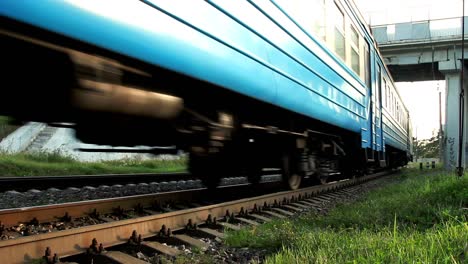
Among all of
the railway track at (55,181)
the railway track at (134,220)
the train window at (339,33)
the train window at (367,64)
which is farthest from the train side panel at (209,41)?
the train window at (367,64)

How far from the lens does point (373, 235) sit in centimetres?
385

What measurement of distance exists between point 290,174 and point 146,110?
419cm

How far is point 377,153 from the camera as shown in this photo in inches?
511

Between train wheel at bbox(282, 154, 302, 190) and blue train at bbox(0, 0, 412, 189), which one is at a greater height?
blue train at bbox(0, 0, 412, 189)

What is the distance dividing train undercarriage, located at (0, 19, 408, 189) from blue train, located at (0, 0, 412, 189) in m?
0.01

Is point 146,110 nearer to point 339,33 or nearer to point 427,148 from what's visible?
point 339,33

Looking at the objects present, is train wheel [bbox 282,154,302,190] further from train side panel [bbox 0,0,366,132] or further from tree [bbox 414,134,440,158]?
tree [bbox 414,134,440,158]

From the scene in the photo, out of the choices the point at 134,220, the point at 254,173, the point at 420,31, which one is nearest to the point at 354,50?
the point at 254,173

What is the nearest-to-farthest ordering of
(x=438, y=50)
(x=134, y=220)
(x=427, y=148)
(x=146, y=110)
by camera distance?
(x=134, y=220) < (x=146, y=110) < (x=438, y=50) < (x=427, y=148)

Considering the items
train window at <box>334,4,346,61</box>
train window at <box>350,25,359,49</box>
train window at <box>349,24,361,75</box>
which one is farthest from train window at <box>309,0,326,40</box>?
train window at <box>350,25,359,49</box>

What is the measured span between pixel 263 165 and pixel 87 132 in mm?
3307

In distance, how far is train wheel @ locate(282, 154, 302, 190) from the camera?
764 cm

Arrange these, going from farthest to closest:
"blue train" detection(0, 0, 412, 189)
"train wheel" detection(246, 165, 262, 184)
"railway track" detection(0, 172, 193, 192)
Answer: "train wheel" detection(246, 165, 262, 184) < "railway track" detection(0, 172, 193, 192) < "blue train" detection(0, 0, 412, 189)

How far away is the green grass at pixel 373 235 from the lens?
10.0 feet
